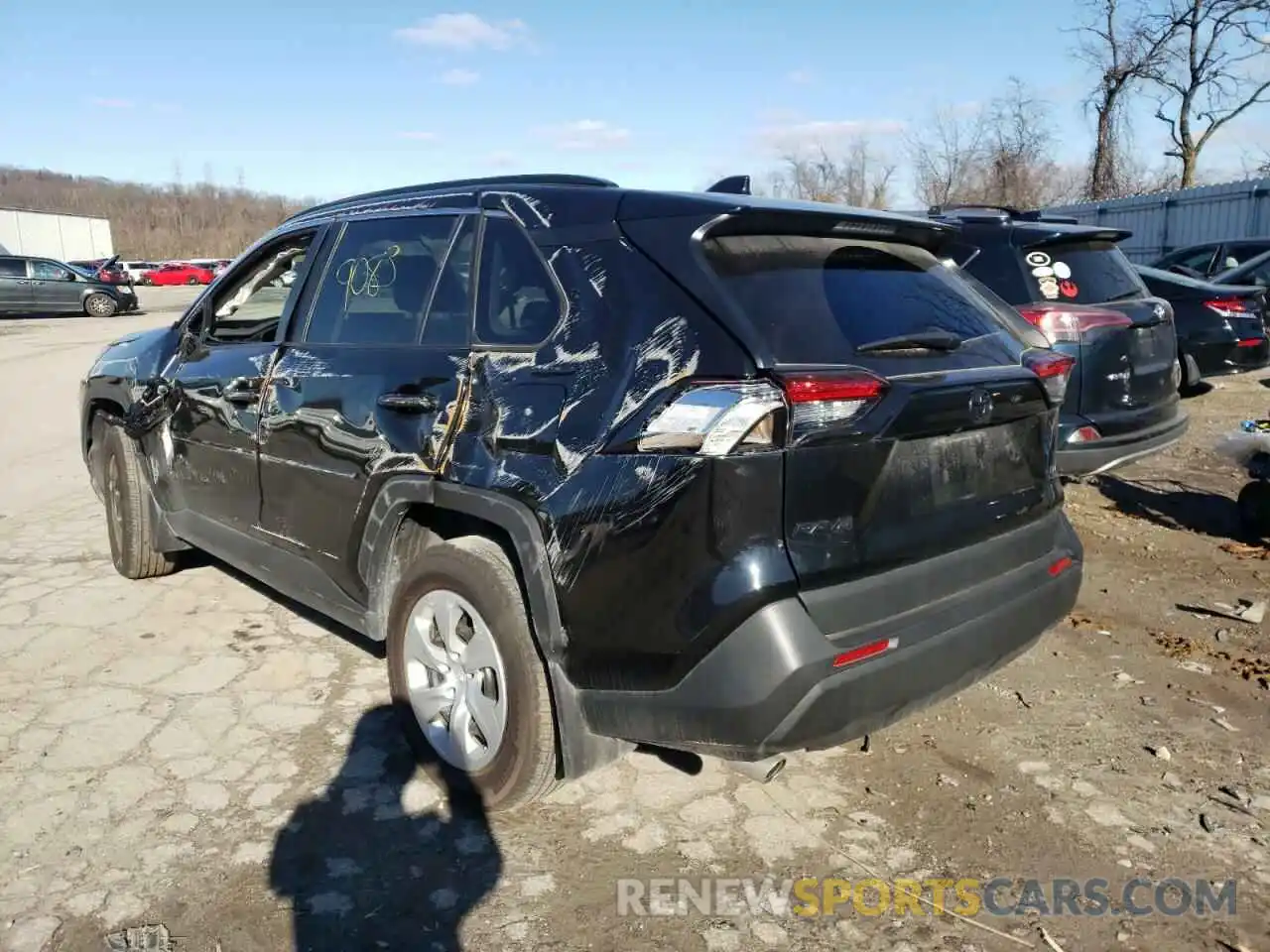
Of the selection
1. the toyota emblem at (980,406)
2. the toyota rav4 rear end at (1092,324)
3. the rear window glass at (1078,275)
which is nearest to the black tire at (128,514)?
the toyota emblem at (980,406)

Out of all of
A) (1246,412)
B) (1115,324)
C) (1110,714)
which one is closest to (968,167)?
(1246,412)

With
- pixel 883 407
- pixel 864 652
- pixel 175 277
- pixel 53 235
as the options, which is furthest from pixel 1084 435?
pixel 53 235

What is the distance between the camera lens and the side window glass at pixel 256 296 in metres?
4.27

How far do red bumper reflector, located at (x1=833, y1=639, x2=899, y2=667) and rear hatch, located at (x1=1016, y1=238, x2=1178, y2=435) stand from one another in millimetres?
3733

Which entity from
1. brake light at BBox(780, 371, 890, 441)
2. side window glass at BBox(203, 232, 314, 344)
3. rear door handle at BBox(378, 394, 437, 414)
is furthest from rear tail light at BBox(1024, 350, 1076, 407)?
side window glass at BBox(203, 232, 314, 344)

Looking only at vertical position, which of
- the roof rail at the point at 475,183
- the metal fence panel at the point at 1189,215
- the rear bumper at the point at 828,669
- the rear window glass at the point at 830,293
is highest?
the metal fence panel at the point at 1189,215

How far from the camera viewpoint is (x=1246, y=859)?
280 centimetres

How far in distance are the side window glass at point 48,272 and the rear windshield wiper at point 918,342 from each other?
29.7 meters

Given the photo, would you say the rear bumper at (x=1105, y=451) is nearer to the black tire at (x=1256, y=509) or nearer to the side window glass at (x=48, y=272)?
the black tire at (x=1256, y=509)

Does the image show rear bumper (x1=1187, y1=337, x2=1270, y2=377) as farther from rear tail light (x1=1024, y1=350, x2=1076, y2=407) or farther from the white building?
the white building

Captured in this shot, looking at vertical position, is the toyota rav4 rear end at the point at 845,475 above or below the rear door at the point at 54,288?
below

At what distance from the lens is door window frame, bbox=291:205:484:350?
3.14 m

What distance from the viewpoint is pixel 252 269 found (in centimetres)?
448

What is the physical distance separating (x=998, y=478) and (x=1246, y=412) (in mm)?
8541
